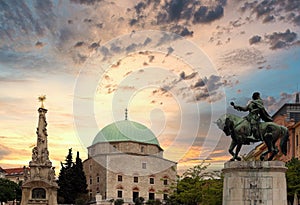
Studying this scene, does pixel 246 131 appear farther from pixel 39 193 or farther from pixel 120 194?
pixel 120 194

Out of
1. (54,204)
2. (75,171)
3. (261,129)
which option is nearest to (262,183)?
(261,129)

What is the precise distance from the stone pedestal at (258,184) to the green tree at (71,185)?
263ft

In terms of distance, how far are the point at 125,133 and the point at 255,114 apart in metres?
106

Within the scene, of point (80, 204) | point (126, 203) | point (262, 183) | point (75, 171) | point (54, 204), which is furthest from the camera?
point (126, 203)

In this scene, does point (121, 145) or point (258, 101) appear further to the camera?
point (121, 145)

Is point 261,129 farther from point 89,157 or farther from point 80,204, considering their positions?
point 89,157

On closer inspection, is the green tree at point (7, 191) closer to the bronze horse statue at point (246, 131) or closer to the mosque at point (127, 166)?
the mosque at point (127, 166)

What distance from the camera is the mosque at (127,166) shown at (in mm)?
125312

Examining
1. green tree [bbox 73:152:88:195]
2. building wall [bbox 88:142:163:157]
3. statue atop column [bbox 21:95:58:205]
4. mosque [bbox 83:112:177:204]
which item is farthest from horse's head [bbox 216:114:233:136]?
building wall [bbox 88:142:163:157]

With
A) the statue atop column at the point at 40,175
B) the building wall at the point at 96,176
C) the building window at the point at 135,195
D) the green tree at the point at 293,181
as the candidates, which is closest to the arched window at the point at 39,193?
the statue atop column at the point at 40,175

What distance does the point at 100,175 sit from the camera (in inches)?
5015

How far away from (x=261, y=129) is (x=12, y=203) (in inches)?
4369

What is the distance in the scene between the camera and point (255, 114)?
24922 millimetres

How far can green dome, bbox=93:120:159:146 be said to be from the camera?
5133 inches
